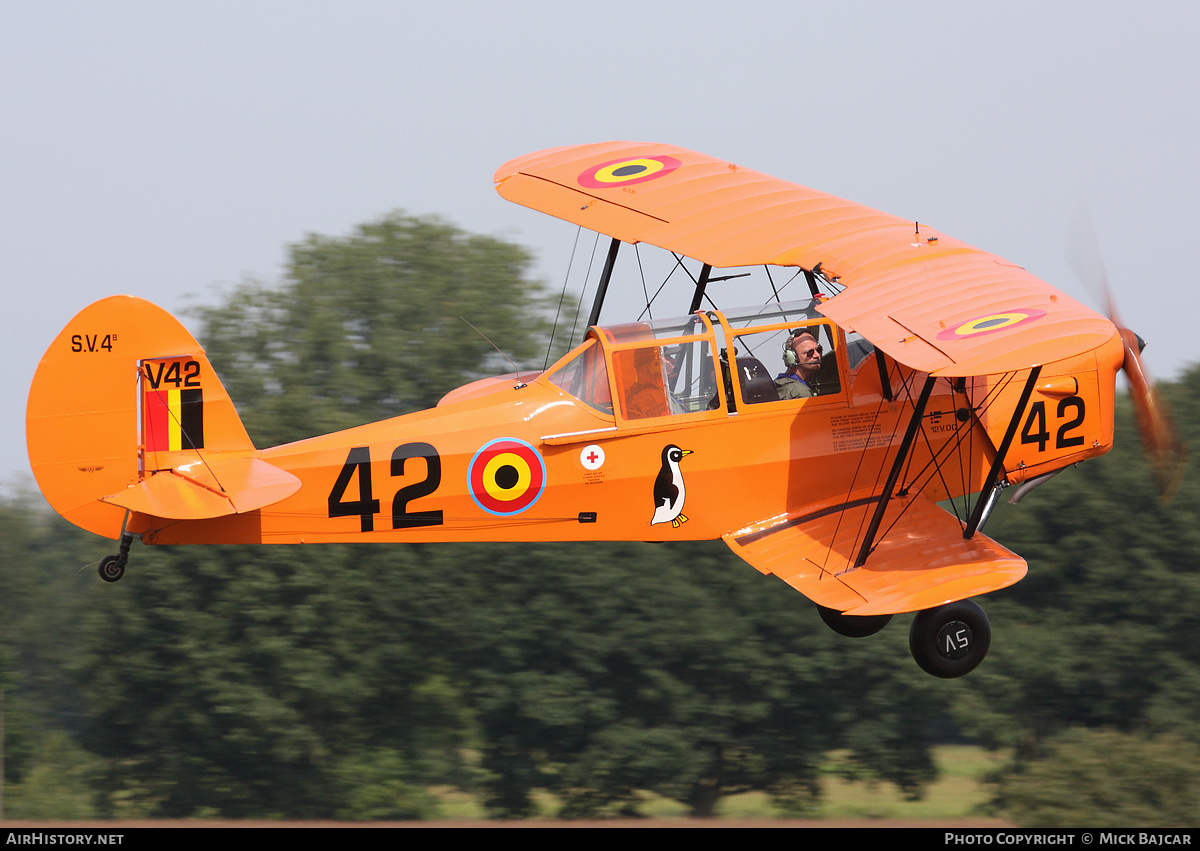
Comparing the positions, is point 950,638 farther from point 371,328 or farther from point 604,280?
point 371,328

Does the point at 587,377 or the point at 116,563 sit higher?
A: the point at 587,377

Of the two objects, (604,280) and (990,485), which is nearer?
(990,485)

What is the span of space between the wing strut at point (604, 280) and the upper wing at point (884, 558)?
252cm

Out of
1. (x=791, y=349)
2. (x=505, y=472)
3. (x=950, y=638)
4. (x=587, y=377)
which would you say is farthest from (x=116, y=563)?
(x=950, y=638)

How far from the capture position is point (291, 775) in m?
31.9

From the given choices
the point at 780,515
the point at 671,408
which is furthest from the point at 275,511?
the point at 780,515

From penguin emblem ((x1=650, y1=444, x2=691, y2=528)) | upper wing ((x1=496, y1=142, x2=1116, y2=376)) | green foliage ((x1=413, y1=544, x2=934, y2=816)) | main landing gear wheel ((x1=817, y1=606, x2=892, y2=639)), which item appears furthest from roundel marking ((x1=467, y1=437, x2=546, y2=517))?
green foliage ((x1=413, y1=544, x2=934, y2=816))

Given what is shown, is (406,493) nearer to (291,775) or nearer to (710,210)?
(710,210)

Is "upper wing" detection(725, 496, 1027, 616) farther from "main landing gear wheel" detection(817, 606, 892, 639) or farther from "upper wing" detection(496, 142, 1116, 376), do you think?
"upper wing" detection(496, 142, 1116, 376)

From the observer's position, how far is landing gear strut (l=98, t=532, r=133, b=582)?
336 inches

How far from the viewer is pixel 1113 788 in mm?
25750

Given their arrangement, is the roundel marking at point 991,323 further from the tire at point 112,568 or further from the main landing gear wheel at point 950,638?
the tire at point 112,568

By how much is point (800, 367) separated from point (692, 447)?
1013 mm

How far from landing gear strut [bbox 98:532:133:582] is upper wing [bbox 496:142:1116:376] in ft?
14.8
